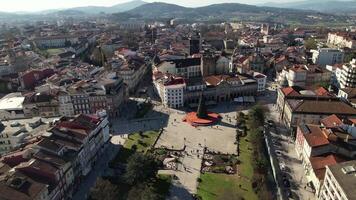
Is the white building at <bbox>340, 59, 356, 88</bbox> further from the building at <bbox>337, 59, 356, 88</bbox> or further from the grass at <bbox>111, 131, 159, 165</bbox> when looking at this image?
the grass at <bbox>111, 131, 159, 165</bbox>

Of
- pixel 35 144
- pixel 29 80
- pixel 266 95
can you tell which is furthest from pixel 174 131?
pixel 29 80

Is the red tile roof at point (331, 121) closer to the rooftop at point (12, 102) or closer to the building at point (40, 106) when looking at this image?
the building at point (40, 106)

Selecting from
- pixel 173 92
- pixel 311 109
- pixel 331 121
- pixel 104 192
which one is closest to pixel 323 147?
pixel 331 121

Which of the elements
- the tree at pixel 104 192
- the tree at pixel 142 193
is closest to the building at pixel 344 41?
the tree at pixel 142 193

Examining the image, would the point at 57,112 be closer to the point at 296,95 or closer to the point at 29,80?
the point at 29,80

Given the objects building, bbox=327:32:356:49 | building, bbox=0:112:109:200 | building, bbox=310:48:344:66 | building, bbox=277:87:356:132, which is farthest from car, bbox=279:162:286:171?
building, bbox=327:32:356:49

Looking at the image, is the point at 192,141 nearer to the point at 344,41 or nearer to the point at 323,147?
the point at 323,147
